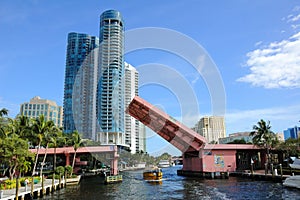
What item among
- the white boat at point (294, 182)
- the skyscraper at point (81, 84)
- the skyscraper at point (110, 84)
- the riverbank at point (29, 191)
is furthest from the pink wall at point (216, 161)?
the skyscraper at point (81, 84)

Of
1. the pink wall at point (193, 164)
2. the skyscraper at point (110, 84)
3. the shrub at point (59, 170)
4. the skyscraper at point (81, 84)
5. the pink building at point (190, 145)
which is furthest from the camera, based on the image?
the skyscraper at point (81, 84)

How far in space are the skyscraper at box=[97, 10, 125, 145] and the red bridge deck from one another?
48.7 metres

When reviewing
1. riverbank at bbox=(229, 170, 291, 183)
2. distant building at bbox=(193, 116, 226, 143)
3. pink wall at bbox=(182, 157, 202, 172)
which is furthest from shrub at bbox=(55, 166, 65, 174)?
distant building at bbox=(193, 116, 226, 143)

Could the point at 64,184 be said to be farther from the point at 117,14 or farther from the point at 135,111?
the point at 117,14

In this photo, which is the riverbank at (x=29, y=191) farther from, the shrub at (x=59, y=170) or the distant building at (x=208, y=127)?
the distant building at (x=208, y=127)

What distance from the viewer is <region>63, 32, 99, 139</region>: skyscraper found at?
301 feet

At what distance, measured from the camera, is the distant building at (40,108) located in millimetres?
109438

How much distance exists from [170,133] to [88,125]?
209ft

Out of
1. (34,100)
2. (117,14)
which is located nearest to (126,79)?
(117,14)

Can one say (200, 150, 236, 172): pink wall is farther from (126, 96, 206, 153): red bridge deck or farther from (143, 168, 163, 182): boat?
(143, 168, 163, 182): boat

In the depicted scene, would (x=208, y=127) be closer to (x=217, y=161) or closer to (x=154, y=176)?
(x=217, y=161)

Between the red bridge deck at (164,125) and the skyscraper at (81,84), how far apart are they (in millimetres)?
56467

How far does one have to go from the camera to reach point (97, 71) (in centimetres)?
9762

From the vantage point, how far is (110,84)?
87000mm
